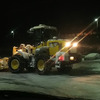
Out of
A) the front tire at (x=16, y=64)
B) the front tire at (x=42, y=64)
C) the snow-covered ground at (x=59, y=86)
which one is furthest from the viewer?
the front tire at (x=16, y=64)

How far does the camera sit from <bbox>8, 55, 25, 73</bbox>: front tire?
661 inches

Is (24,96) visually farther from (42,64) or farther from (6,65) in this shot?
(6,65)

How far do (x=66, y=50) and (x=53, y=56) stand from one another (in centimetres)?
92

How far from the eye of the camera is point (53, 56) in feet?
53.1

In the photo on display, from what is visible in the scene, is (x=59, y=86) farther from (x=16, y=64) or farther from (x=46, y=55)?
(x=16, y=64)

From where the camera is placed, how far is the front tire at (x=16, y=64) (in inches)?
661

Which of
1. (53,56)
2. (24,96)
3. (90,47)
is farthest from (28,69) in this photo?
(90,47)

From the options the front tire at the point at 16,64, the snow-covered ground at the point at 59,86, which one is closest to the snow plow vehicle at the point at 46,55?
the front tire at the point at 16,64

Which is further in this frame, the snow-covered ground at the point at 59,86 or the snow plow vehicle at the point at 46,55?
the snow plow vehicle at the point at 46,55

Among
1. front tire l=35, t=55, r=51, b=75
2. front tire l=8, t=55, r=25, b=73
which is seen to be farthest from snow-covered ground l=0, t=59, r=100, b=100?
front tire l=8, t=55, r=25, b=73

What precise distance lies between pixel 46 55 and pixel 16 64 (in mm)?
2412

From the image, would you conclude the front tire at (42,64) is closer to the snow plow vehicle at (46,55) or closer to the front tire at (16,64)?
the snow plow vehicle at (46,55)

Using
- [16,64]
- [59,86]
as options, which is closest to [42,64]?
[16,64]

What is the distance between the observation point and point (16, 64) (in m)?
17.2
